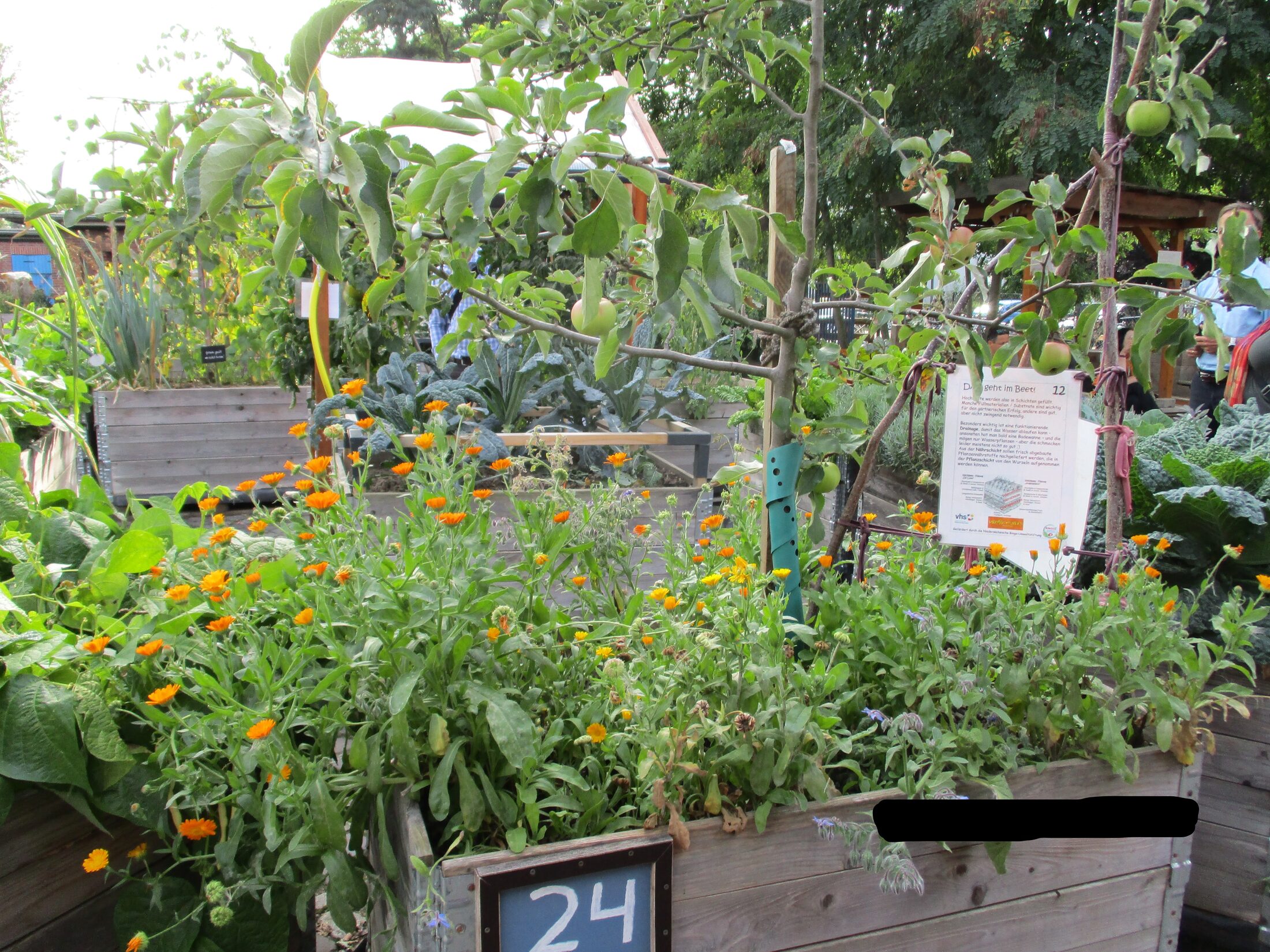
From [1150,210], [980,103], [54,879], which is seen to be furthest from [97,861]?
[980,103]

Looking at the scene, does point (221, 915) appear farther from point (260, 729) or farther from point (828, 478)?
point (828, 478)

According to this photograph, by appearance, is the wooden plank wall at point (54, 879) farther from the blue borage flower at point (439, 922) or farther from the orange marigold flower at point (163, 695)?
the blue borage flower at point (439, 922)

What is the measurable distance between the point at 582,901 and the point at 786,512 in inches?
25.6

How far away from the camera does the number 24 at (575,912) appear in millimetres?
993

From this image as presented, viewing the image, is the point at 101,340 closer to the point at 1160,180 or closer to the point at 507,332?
the point at 507,332

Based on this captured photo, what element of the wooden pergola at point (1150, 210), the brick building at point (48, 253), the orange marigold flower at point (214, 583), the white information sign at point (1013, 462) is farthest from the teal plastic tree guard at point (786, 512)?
the wooden pergola at point (1150, 210)

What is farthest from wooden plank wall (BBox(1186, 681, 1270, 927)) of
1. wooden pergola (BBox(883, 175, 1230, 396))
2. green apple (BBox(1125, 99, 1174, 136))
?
wooden pergola (BBox(883, 175, 1230, 396))

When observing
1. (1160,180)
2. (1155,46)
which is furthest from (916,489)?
(1160,180)

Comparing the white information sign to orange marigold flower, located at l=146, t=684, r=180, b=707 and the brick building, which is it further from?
the brick building

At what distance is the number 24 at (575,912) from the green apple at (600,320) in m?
0.65

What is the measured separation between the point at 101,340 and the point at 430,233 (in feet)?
13.2

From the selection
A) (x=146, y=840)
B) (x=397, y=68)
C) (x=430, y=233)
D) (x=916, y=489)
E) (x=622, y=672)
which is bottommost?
(x=916, y=489)

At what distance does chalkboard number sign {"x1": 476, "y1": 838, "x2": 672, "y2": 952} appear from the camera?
0.97 m

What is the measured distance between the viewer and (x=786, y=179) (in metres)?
1.37
